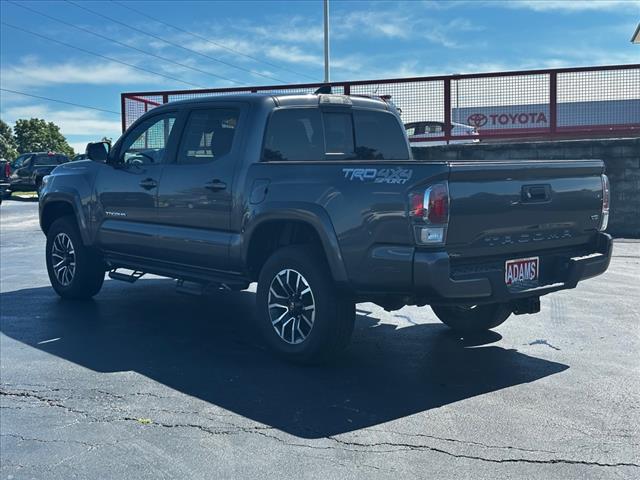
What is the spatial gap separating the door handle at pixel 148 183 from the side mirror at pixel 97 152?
865 mm

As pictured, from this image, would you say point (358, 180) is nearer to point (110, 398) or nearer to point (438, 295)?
point (438, 295)

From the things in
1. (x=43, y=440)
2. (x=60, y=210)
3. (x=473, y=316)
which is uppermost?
(x=60, y=210)

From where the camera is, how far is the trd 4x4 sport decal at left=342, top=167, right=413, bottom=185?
487 cm

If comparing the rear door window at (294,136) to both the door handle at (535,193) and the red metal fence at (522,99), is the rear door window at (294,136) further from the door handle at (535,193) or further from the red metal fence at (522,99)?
the red metal fence at (522,99)

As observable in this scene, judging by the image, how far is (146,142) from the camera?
740 centimetres

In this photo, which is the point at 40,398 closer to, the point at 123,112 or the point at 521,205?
the point at 521,205

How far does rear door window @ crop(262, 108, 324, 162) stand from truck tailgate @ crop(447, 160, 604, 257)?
1826 mm

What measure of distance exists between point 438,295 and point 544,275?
1116mm

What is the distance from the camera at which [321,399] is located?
4.92 metres

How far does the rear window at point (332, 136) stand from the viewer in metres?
6.30

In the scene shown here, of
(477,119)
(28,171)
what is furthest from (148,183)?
(28,171)

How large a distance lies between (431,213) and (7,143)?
93.9 m

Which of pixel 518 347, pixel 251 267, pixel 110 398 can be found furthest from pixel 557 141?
pixel 110 398

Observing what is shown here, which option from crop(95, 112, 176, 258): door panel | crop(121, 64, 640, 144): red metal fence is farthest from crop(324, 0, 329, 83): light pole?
crop(95, 112, 176, 258): door panel
